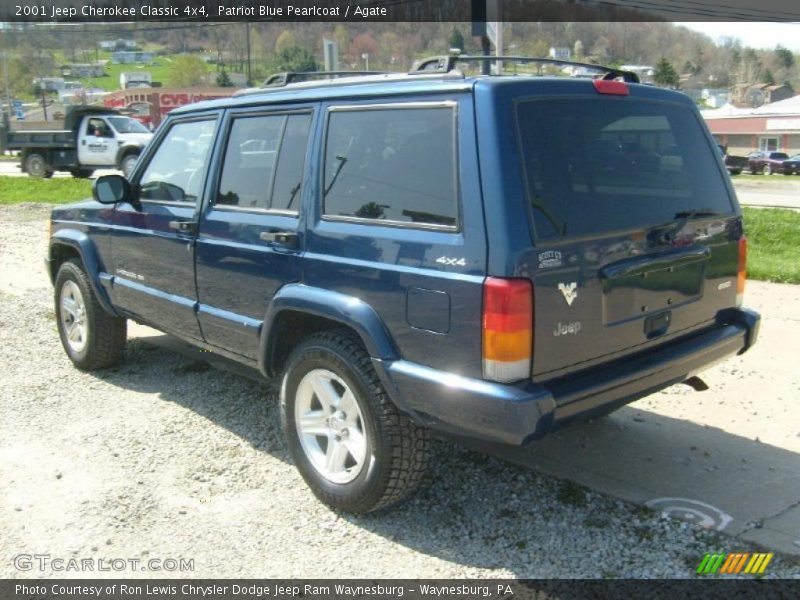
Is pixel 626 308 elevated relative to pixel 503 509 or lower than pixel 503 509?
elevated

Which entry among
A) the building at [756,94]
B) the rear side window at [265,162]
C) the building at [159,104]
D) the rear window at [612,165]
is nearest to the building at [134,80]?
the building at [159,104]

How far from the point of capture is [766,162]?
46094 millimetres

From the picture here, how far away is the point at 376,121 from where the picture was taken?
3.55 meters

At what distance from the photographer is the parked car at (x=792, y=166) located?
45.0m

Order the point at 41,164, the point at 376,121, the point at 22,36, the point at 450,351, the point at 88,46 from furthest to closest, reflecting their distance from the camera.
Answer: the point at 88,46 < the point at 22,36 < the point at 41,164 < the point at 376,121 < the point at 450,351

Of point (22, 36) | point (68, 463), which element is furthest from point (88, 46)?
point (68, 463)

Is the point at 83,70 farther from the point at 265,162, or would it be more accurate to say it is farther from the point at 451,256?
the point at 451,256

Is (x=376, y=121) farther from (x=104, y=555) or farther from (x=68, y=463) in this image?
(x=68, y=463)

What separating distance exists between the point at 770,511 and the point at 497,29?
10536 mm

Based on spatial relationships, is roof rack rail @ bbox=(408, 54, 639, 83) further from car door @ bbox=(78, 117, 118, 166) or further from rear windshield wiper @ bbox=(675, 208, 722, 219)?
car door @ bbox=(78, 117, 118, 166)

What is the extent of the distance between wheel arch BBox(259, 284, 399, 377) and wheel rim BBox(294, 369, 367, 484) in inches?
10.8

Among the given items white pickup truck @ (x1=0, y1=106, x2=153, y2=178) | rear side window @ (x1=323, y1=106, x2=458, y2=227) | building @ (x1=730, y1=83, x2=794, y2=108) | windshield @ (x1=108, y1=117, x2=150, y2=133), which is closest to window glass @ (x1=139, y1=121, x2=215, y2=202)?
rear side window @ (x1=323, y1=106, x2=458, y2=227)

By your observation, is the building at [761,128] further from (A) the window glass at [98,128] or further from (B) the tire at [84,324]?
(B) the tire at [84,324]

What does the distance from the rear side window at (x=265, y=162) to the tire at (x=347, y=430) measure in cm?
80
